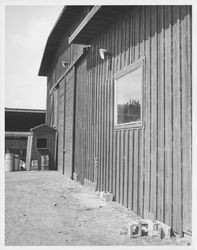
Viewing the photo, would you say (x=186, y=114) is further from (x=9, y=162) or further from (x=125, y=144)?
(x=9, y=162)

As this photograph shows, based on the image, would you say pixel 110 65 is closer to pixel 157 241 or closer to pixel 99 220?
pixel 99 220

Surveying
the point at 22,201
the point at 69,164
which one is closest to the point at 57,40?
the point at 69,164

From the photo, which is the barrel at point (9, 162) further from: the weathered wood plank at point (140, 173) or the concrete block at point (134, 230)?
the concrete block at point (134, 230)

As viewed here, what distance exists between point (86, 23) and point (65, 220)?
15.2 ft

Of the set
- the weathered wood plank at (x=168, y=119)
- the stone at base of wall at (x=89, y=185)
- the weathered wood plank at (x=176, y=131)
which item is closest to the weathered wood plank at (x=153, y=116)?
the weathered wood plank at (x=168, y=119)

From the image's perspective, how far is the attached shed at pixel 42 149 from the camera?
1526cm

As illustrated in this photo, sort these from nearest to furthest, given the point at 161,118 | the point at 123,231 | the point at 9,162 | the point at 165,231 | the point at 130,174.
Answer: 1. the point at 165,231
2. the point at 123,231
3. the point at 161,118
4. the point at 130,174
5. the point at 9,162

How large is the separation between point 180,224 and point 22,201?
4.14 m

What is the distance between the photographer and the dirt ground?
14.0 feet

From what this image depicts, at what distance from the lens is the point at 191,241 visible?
3910mm

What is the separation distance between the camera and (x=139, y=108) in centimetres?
571

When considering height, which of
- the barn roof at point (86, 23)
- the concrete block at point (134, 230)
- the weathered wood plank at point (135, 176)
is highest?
the barn roof at point (86, 23)

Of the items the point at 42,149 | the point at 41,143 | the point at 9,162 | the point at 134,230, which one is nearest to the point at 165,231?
the point at 134,230

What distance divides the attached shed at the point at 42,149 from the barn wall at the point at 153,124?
26.0 feet
